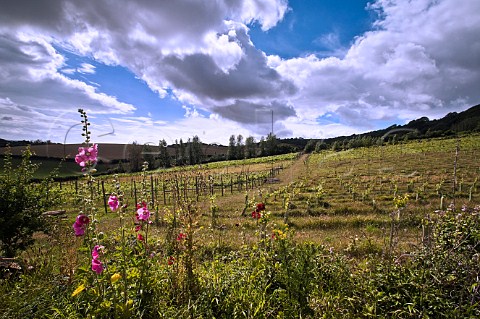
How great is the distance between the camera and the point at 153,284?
3303 millimetres

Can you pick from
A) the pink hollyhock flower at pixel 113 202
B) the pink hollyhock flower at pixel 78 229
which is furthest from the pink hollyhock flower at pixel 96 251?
the pink hollyhock flower at pixel 113 202

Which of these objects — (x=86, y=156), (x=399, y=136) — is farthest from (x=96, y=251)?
(x=399, y=136)

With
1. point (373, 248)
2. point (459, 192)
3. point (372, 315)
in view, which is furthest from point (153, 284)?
point (459, 192)

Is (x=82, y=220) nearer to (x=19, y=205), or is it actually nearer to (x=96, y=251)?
(x=96, y=251)

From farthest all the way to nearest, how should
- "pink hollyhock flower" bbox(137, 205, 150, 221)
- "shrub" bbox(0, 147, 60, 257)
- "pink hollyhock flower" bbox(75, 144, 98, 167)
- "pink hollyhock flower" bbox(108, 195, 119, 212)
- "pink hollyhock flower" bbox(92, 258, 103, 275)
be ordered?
"shrub" bbox(0, 147, 60, 257) → "pink hollyhock flower" bbox(137, 205, 150, 221) → "pink hollyhock flower" bbox(108, 195, 119, 212) → "pink hollyhock flower" bbox(75, 144, 98, 167) → "pink hollyhock flower" bbox(92, 258, 103, 275)

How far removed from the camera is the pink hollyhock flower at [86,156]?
2.95 meters

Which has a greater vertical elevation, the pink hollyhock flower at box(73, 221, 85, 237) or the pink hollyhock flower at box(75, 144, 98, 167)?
the pink hollyhock flower at box(75, 144, 98, 167)

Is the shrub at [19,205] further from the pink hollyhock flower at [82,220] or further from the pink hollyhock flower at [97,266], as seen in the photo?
the pink hollyhock flower at [97,266]

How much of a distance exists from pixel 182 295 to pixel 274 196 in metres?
17.8

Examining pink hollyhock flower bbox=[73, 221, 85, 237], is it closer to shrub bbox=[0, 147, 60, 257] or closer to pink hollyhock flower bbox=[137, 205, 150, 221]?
pink hollyhock flower bbox=[137, 205, 150, 221]

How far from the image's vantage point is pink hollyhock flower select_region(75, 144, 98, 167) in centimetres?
295

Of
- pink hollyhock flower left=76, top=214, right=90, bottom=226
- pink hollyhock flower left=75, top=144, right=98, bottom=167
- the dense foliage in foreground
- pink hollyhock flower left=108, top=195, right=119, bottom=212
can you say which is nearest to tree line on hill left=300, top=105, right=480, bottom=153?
the dense foliage in foreground

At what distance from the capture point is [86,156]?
298 cm

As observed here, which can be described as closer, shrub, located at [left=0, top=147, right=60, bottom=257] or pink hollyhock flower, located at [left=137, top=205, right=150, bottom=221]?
pink hollyhock flower, located at [left=137, top=205, right=150, bottom=221]
